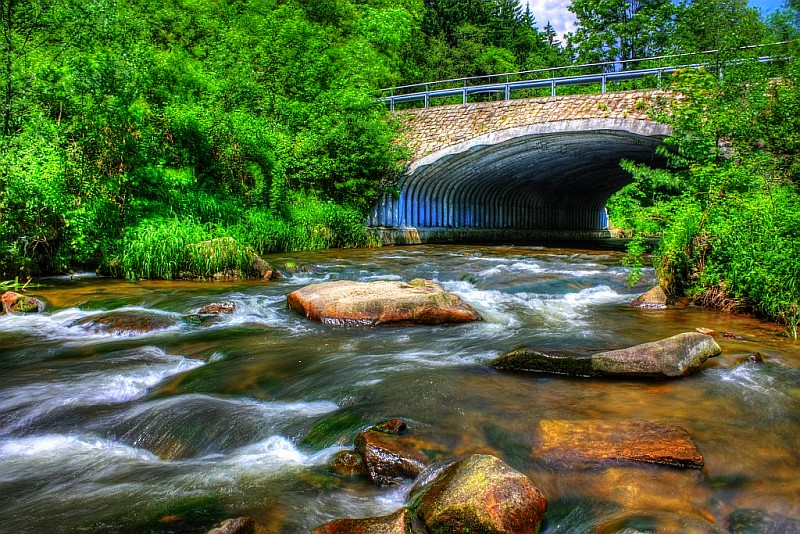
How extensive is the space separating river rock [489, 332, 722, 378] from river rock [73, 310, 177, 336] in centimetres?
431

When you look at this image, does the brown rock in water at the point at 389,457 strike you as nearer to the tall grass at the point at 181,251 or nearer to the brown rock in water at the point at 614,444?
the brown rock in water at the point at 614,444

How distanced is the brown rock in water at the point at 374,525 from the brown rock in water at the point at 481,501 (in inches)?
3.6

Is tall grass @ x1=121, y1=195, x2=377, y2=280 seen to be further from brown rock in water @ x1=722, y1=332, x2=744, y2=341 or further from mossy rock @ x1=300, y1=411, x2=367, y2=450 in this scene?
brown rock in water @ x1=722, y1=332, x2=744, y2=341

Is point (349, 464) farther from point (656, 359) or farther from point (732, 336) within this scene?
point (732, 336)

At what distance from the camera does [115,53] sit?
36.2 feet

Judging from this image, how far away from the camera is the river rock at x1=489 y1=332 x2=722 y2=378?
4.56 metres

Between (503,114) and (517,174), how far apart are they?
5.40 meters

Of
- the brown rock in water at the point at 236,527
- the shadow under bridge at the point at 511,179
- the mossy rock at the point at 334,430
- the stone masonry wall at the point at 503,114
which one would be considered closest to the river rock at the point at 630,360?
the mossy rock at the point at 334,430

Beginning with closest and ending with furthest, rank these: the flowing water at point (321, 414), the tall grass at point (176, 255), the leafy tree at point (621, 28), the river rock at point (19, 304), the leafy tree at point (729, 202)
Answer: the flowing water at point (321, 414)
the leafy tree at point (729, 202)
the river rock at point (19, 304)
the tall grass at point (176, 255)
the leafy tree at point (621, 28)

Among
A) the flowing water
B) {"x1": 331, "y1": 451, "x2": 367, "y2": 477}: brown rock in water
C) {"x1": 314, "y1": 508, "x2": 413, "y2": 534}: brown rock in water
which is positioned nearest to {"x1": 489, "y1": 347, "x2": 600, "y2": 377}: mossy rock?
the flowing water

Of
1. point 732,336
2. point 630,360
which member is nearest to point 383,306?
point 630,360

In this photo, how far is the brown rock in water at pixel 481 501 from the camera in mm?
2480

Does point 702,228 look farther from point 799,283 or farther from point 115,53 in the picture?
point 115,53

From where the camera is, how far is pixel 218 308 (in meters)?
7.78
